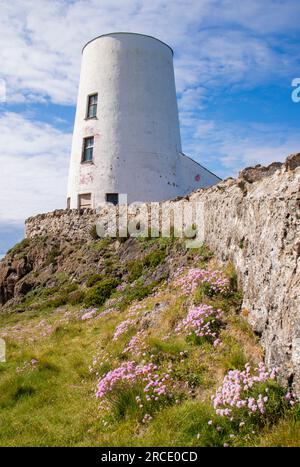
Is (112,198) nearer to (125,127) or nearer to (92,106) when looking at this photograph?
(125,127)

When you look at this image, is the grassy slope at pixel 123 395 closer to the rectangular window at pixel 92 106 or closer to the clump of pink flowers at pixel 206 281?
the clump of pink flowers at pixel 206 281

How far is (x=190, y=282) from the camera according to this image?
38.4 ft

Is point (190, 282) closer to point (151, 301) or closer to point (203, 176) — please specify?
point (151, 301)

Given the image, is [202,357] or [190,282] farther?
[190,282]

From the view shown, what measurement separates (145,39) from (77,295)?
20051mm

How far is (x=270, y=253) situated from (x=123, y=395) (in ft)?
11.9

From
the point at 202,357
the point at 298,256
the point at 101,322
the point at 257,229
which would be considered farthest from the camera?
the point at 101,322

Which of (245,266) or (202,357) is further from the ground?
(245,266)

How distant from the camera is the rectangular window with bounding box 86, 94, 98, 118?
3056cm

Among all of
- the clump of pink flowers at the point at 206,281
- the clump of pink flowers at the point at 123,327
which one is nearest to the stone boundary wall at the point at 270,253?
the clump of pink flowers at the point at 206,281

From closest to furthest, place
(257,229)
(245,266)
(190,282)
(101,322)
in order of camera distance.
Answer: (257,229) → (245,266) → (190,282) → (101,322)
